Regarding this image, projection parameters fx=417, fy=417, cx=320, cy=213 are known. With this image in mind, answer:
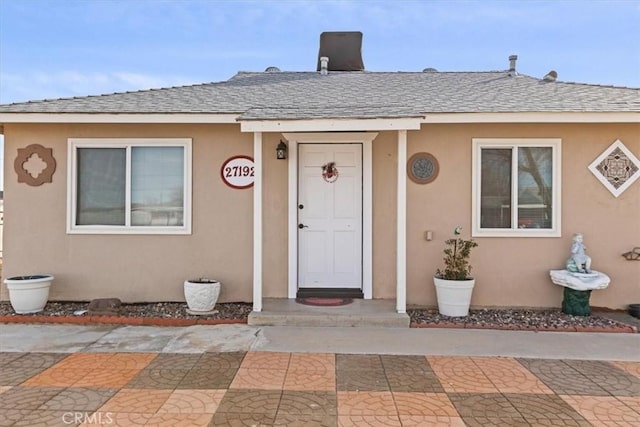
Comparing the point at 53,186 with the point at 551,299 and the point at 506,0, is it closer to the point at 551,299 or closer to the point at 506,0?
the point at 551,299

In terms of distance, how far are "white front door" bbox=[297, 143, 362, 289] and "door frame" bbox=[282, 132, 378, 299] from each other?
80 mm

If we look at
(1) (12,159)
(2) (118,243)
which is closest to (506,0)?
(2) (118,243)

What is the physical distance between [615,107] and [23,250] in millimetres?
8864

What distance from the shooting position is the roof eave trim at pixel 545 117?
5621 millimetres

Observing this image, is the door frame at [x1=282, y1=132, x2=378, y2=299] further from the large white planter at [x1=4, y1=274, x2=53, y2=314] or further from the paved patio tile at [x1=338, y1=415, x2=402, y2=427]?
the large white planter at [x1=4, y1=274, x2=53, y2=314]

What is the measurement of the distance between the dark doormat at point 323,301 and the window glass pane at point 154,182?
2.23 meters

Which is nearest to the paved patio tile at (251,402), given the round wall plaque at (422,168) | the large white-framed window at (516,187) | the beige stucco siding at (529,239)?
the beige stucco siding at (529,239)

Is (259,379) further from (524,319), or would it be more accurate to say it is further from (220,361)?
(524,319)

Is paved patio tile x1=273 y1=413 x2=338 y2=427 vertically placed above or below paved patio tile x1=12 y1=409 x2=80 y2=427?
above

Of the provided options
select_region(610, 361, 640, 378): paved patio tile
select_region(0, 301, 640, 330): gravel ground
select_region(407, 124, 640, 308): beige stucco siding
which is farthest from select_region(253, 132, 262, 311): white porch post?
select_region(610, 361, 640, 378): paved patio tile

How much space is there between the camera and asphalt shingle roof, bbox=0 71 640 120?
226 inches

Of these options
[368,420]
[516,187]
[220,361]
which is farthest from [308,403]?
[516,187]

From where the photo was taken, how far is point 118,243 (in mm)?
6410

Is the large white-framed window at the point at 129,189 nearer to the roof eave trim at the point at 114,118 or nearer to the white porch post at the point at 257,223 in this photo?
the roof eave trim at the point at 114,118
